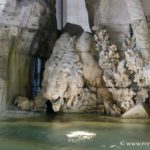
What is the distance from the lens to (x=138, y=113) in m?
7.16

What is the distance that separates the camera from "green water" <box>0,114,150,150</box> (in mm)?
4384

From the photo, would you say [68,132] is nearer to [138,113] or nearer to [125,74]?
[138,113]

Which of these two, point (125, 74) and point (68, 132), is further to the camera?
point (125, 74)

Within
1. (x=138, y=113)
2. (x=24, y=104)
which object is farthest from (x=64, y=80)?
(x=138, y=113)

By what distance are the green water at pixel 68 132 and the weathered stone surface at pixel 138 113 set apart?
35cm

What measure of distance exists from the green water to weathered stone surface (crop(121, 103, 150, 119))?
13.8 inches

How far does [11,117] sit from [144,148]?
150 inches

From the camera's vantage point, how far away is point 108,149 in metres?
4.15

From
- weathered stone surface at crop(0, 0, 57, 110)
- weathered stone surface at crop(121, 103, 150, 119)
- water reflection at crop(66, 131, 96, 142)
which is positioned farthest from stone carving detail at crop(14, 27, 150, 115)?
water reflection at crop(66, 131, 96, 142)

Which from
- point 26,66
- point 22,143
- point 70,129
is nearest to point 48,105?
point 26,66

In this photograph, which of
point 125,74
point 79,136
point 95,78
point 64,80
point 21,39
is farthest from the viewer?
point 21,39

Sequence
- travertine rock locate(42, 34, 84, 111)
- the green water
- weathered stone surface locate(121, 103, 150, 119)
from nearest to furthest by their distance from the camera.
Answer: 1. the green water
2. weathered stone surface locate(121, 103, 150, 119)
3. travertine rock locate(42, 34, 84, 111)

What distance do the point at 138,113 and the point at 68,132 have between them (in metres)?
2.28

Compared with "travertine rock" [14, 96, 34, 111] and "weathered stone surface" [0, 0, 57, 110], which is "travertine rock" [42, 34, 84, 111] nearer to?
"travertine rock" [14, 96, 34, 111]
